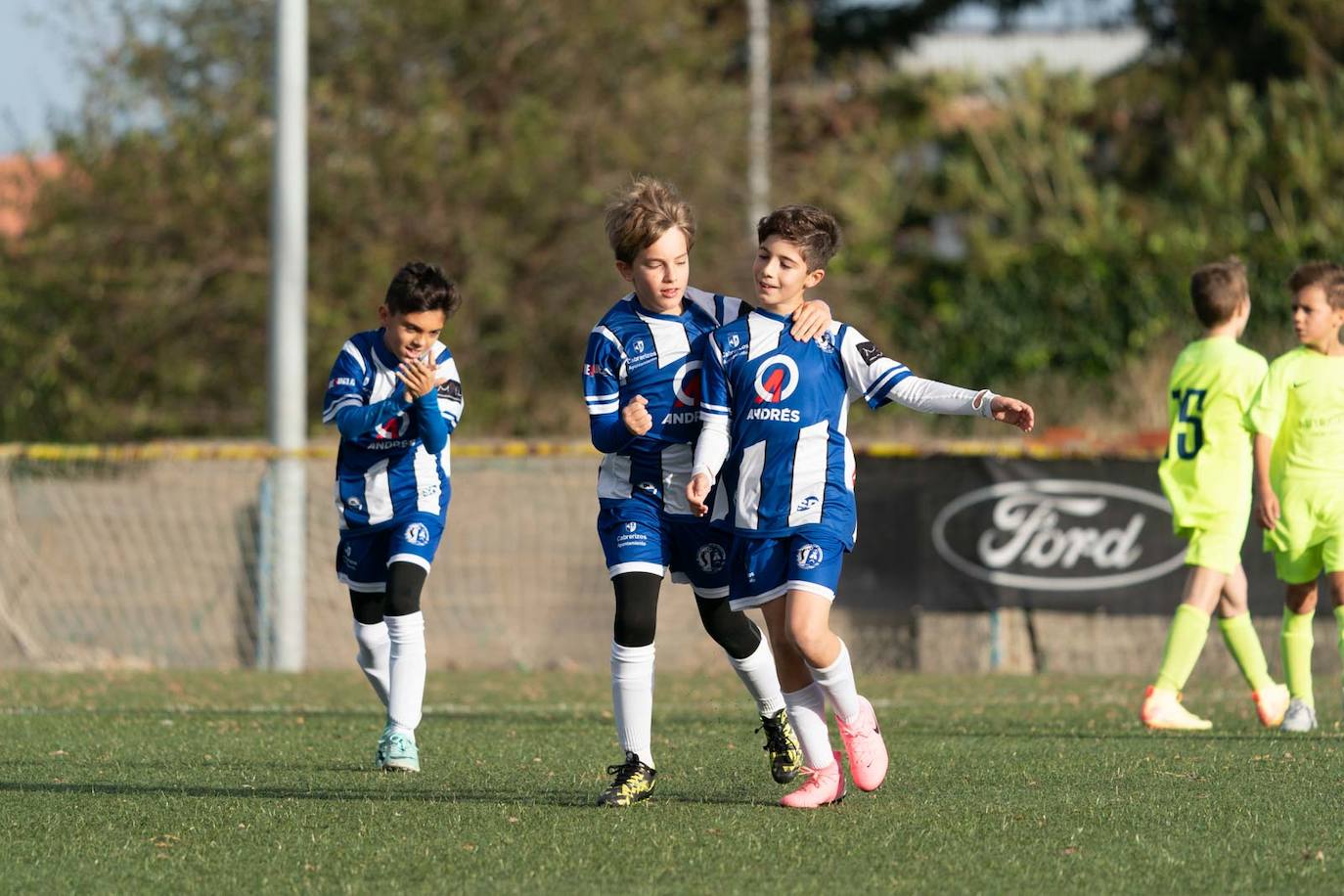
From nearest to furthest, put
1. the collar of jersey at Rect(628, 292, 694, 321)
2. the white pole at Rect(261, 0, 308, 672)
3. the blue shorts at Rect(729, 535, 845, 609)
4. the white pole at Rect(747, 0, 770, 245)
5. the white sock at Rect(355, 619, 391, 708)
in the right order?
the blue shorts at Rect(729, 535, 845, 609) → the collar of jersey at Rect(628, 292, 694, 321) → the white sock at Rect(355, 619, 391, 708) → the white pole at Rect(261, 0, 308, 672) → the white pole at Rect(747, 0, 770, 245)

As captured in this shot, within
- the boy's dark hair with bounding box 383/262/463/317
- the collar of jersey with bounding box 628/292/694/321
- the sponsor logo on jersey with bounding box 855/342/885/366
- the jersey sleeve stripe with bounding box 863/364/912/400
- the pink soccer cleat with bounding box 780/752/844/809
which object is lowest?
the pink soccer cleat with bounding box 780/752/844/809

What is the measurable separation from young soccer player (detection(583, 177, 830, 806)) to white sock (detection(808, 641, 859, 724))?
54cm

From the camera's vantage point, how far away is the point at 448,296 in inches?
270

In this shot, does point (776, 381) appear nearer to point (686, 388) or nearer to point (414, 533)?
point (686, 388)

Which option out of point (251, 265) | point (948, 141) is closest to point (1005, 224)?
point (948, 141)

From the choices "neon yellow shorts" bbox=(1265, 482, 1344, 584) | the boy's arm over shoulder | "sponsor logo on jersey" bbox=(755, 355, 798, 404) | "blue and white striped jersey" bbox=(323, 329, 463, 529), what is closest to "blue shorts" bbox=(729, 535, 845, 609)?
"sponsor logo on jersey" bbox=(755, 355, 798, 404)

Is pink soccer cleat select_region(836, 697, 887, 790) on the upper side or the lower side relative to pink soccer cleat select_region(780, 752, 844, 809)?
upper

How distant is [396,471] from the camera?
6.98 metres

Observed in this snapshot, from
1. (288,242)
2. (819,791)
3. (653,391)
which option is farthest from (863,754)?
(288,242)

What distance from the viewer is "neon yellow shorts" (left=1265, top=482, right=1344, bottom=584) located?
785cm

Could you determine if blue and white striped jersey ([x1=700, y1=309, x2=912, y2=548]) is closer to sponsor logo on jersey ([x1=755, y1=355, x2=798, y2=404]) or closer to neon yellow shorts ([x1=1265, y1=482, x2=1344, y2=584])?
sponsor logo on jersey ([x1=755, y1=355, x2=798, y2=404])

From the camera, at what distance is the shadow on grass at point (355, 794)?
5.79 meters

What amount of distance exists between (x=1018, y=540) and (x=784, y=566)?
7.17 m

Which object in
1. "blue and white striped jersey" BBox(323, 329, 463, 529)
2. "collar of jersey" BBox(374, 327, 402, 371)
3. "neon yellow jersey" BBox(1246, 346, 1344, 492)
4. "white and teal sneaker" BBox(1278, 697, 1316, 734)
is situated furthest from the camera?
"neon yellow jersey" BBox(1246, 346, 1344, 492)
